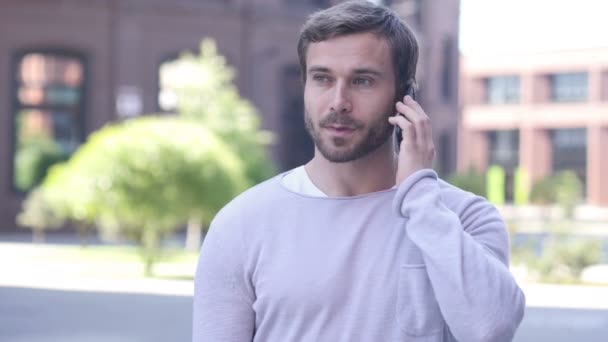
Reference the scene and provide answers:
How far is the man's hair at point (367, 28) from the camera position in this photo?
2701 mm

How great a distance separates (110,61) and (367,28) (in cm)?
3452

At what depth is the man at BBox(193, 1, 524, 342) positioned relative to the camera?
2.57m

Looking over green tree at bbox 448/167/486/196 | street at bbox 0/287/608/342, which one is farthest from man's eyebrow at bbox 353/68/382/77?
green tree at bbox 448/167/486/196

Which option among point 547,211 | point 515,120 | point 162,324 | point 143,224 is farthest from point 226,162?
point 515,120

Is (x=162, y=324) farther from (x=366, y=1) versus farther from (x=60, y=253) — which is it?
(x=60, y=253)

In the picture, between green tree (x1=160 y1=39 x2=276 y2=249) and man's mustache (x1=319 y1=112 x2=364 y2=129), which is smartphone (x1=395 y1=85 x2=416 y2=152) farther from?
green tree (x1=160 y1=39 x2=276 y2=249)

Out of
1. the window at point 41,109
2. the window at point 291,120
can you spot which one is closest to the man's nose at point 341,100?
the window at point 41,109

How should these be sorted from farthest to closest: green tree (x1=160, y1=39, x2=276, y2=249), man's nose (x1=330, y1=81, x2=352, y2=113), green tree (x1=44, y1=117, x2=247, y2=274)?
green tree (x1=160, y1=39, x2=276, y2=249), green tree (x1=44, y1=117, x2=247, y2=274), man's nose (x1=330, y1=81, x2=352, y2=113)

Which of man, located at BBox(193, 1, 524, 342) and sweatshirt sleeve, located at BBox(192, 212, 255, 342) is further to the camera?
sweatshirt sleeve, located at BBox(192, 212, 255, 342)

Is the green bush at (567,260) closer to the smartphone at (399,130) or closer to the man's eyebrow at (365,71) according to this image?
the smartphone at (399,130)

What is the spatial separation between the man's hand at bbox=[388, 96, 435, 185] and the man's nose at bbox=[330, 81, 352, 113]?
13 cm

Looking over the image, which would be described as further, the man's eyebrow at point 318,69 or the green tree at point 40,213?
the green tree at point 40,213

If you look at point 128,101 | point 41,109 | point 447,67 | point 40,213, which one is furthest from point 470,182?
point 40,213

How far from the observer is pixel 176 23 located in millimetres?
37719
